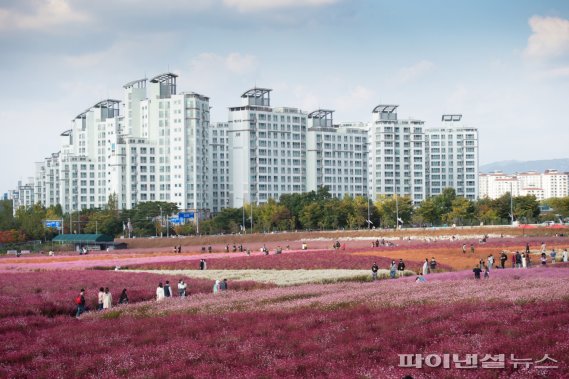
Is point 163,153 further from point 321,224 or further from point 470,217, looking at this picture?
point 470,217

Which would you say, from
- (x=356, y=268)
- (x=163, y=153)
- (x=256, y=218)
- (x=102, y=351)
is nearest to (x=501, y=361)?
(x=102, y=351)

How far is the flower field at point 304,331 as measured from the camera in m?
24.2

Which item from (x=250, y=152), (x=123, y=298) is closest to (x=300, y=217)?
(x=250, y=152)

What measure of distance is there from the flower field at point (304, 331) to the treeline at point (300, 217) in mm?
109617

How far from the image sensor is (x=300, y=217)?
16350 cm

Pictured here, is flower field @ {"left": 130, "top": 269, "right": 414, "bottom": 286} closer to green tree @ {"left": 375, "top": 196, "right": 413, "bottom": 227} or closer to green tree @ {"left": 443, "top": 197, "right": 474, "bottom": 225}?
green tree @ {"left": 443, "top": 197, "right": 474, "bottom": 225}

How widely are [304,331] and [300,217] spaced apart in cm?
13303

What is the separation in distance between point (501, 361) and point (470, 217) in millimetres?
142584

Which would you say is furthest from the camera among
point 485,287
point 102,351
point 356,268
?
point 356,268

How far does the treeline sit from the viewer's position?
15875 cm

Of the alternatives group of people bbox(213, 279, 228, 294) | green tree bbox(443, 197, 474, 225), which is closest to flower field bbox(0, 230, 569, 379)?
group of people bbox(213, 279, 228, 294)

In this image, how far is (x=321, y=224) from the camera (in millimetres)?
160625

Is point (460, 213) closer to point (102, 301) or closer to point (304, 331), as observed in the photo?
point (102, 301)

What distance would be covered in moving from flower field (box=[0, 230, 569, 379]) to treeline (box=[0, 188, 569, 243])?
110 metres
